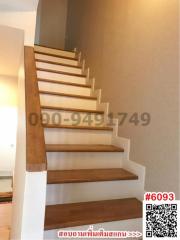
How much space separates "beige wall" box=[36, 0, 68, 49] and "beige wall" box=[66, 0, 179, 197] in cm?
218

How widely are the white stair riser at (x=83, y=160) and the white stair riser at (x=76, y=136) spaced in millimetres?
288

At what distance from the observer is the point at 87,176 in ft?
5.59

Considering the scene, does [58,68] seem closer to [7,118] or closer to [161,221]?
[7,118]

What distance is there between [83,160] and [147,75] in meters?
0.95

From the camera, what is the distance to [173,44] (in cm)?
164

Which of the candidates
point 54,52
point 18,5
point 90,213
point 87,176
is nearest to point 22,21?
point 18,5

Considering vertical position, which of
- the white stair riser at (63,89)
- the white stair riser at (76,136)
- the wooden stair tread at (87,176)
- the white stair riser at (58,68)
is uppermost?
the white stair riser at (58,68)

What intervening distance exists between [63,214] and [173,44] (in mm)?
1471

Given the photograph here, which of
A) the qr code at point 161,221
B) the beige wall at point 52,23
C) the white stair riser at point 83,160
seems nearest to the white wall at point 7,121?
the beige wall at point 52,23

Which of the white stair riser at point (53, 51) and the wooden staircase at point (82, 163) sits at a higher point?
the white stair riser at point (53, 51)

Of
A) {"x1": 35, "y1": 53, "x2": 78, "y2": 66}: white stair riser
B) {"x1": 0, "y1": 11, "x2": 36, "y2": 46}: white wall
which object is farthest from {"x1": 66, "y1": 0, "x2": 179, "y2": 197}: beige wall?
{"x1": 0, "y1": 11, "x2": 36, "y2": 46}: white wall

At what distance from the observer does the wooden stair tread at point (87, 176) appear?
160 cm

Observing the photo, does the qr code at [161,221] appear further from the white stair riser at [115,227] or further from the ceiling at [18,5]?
the ceiling at [18,5]

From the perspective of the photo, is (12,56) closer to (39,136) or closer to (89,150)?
(89,150)
